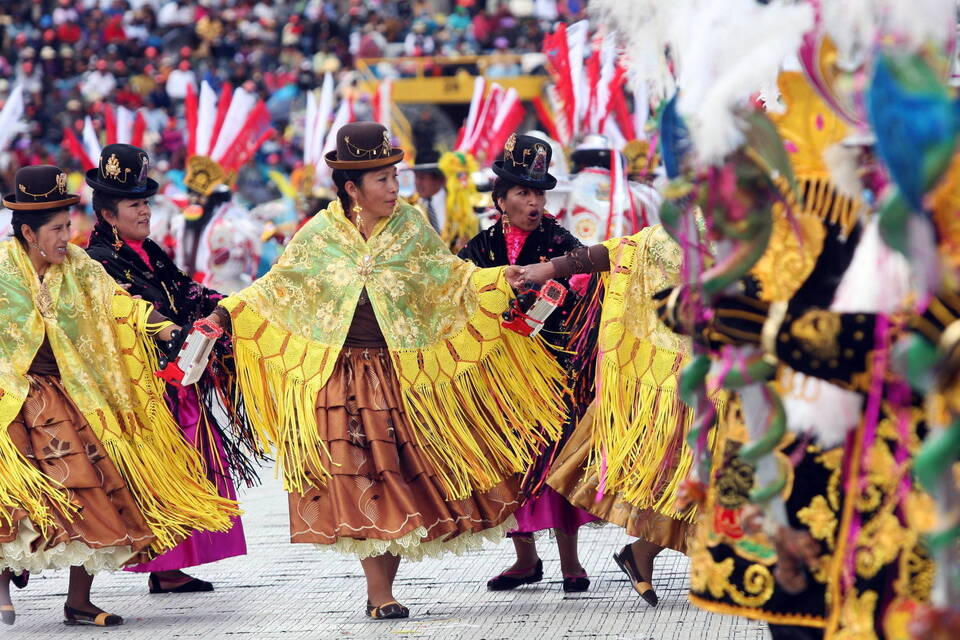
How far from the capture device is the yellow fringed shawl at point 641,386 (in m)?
5.59

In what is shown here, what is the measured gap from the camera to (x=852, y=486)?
10.6 ft

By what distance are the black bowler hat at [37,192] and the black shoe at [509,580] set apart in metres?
2.21

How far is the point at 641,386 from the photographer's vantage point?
575 centimetres

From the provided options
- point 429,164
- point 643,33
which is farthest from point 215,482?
point 429,164

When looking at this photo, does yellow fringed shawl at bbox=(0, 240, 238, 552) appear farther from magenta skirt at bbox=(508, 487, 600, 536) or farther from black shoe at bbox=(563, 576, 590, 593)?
black shoe at bbox=(563, 576, 590, 593)

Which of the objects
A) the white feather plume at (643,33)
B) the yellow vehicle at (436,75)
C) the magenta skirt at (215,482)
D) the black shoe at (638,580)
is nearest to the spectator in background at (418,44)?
the yellow vehicle at (436,75)

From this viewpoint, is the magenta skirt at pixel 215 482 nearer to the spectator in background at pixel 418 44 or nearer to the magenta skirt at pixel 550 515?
the magenta skirt at pixel 550 515

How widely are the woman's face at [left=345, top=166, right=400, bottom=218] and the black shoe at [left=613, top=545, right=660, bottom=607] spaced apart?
1.56m

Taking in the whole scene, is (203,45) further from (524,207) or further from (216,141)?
(524,207)

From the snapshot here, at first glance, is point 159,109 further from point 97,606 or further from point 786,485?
point 786,485

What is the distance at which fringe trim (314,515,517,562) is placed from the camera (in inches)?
225

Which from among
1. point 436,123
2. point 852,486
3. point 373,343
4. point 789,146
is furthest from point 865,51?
point 436,123

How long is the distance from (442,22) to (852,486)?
2270 centimetres

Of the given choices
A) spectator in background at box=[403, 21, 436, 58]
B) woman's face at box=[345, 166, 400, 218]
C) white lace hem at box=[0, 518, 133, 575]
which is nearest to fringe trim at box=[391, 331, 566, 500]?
woman's face at box=[345, 166, 400, 218]
